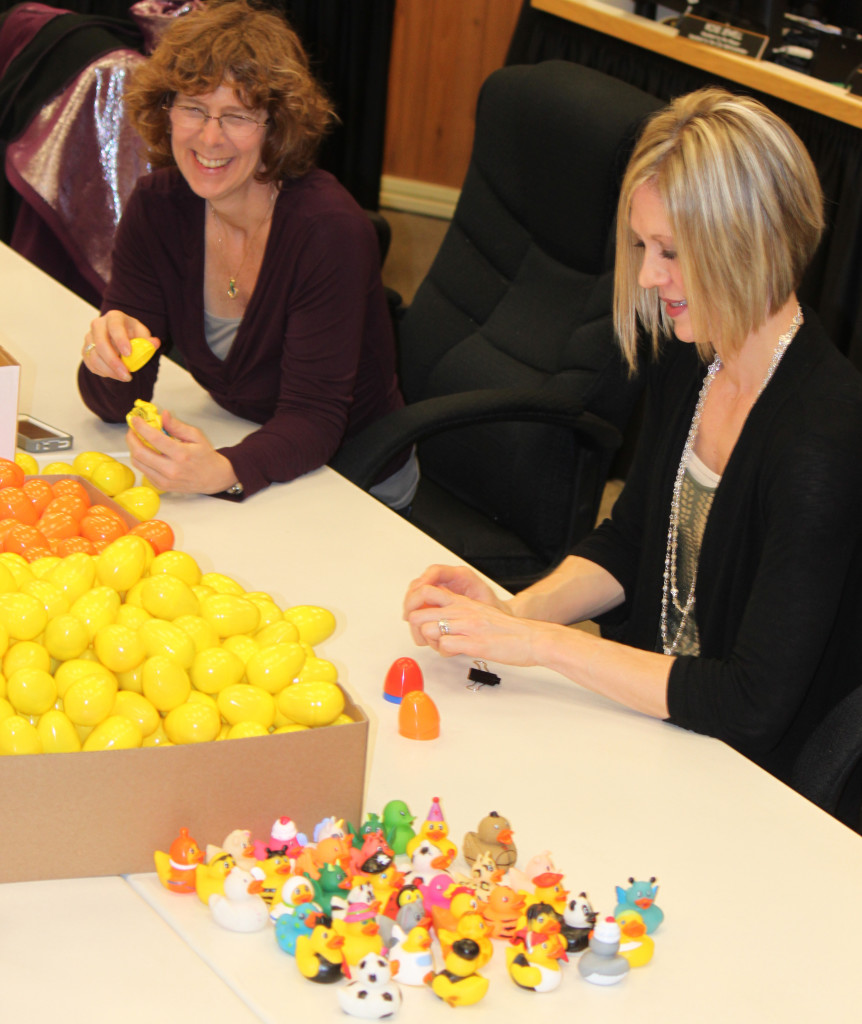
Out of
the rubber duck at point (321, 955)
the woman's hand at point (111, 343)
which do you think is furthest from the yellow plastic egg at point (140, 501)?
the rubber duck at point (321, 955)

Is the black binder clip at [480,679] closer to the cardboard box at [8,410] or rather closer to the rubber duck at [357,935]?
the rubber duck at [357,935]

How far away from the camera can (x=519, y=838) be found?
98cm

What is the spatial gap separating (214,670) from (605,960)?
1.23 ft

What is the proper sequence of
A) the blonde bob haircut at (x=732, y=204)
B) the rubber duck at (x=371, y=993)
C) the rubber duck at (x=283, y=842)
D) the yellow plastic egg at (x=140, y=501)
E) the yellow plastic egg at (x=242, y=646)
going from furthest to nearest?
1. the yellow plastic egg at (x=140, y=501)
2. the blonde bob haircut at (x=732, y=204)
3. the yellow plastic egg at (x=242, y=646)
4. the rubber duck at (x=283, y=842)
5. the rubber duck at (x=371, y=993)

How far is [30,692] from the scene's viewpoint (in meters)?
0.88

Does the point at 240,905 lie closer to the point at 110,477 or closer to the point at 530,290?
the point at 110,477

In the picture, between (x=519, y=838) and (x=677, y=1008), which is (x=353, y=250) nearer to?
(x=519, y=838)

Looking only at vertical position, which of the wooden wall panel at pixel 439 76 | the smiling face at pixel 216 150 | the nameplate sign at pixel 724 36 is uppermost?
the nameplate sign at pixel 724 36

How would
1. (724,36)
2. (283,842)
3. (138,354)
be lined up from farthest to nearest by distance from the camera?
(724,36)
(138,354)
(283,842)

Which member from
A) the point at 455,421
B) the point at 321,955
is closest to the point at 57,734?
the point at 321,955

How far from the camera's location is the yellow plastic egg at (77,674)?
0.92 meters

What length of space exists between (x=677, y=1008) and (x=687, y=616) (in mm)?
703

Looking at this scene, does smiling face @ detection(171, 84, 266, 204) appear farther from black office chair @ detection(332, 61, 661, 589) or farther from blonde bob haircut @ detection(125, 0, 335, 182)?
black office chair @ detection(332, 61, 661, 589)

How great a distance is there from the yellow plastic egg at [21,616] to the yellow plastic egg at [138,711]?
0.31ft
